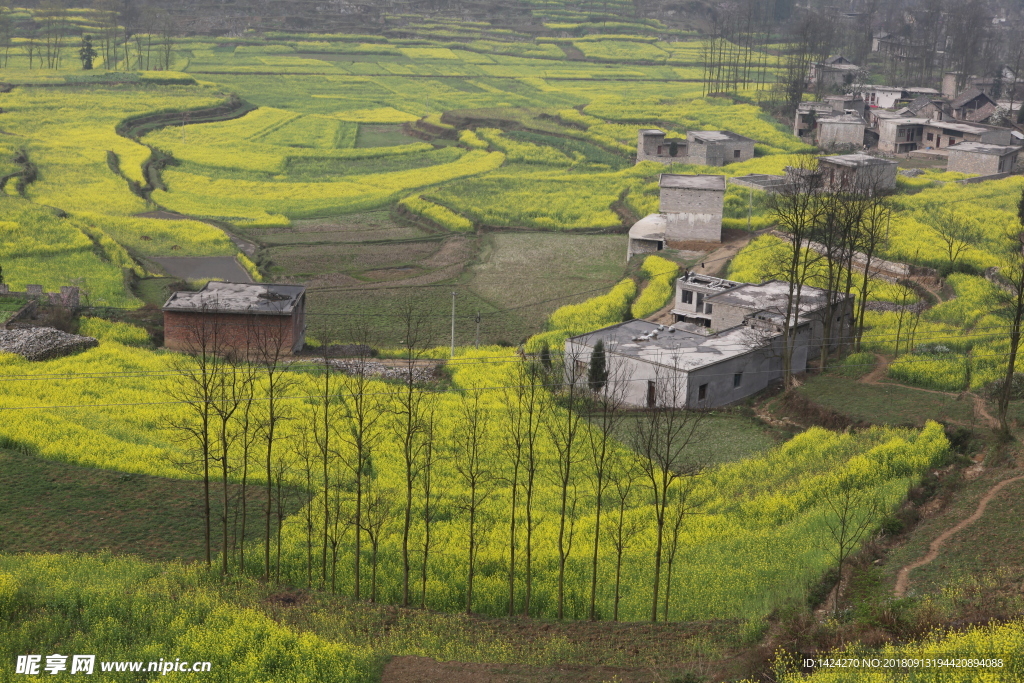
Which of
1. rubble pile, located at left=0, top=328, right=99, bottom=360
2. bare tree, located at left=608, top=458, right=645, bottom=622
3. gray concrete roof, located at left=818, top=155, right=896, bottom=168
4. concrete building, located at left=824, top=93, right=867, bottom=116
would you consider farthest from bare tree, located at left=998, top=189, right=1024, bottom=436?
concrete building, located at left=824, top=93, right=867, bottom=116

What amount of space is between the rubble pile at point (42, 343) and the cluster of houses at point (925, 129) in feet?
159

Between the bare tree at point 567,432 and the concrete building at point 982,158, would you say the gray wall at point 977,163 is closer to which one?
the concrete building at point 982,158

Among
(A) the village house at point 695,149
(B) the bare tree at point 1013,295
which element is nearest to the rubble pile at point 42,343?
(B) the bare tree at point 1013,295

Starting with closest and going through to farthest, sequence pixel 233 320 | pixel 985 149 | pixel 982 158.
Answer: pixel 233 320, pixel 982 158, pixel 985 149

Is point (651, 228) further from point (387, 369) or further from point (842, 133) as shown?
point (842, 133)

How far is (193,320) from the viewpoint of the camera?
3347 cm

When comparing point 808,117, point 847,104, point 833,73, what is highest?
point 833,73

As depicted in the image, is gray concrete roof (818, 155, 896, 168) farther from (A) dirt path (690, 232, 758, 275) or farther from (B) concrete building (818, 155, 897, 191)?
(A) dirt path (690, 232, 758, 275)

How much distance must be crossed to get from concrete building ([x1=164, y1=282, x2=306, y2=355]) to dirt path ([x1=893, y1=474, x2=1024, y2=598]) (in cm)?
1943

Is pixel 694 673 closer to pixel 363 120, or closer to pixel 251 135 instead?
pixel 251 135

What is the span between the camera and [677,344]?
31.2 meters

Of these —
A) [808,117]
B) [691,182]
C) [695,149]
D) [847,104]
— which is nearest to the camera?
[691,182]

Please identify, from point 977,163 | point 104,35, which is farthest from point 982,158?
point 104,35

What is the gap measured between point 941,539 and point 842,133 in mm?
56418
